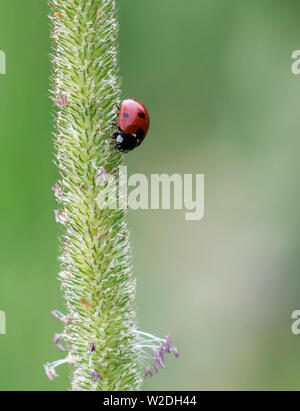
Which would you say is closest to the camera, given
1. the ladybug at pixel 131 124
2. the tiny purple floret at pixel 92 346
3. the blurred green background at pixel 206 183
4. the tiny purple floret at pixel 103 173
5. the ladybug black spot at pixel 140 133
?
the tiny purple floret at pixel 103 173

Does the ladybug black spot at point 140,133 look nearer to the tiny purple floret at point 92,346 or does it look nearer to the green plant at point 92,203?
the green plant at point 92,203

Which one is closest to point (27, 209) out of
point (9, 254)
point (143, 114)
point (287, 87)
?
point (9, 254)

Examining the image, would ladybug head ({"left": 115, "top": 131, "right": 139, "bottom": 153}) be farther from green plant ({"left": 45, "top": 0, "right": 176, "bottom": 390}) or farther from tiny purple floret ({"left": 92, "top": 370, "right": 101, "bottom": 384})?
tiny purple floret ({"left": 92, "top": 370, "right": 101, "bottom": 384})

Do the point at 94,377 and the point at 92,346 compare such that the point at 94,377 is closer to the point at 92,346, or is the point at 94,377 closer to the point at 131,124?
the point at 92,346

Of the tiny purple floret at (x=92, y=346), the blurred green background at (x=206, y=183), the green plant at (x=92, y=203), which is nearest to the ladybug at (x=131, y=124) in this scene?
the green plant at (x=92, y=203)
